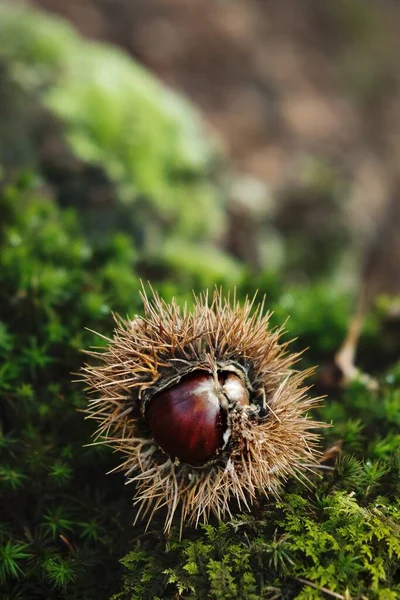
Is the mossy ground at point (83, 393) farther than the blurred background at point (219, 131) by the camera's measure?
No

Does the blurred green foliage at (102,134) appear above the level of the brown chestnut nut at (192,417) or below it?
above

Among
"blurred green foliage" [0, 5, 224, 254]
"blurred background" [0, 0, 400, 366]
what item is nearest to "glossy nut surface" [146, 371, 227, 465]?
"blurred background" [0, 0, 400, 366]

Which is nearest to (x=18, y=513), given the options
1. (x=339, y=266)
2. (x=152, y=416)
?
(x=152, y=416)

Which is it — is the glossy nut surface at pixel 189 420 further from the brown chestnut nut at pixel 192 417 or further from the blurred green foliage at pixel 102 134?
the blurred green foliage at pixel 102 134

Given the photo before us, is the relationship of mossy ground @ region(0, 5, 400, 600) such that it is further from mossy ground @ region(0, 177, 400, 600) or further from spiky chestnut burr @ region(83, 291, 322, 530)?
spiky chestnut burr @ region(83, 291, 322, 530)

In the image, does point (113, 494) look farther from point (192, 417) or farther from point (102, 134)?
point (102, 134)

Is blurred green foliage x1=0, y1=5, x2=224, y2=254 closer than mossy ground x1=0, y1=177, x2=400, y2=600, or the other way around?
mossy ground x1=0, y1=177, x2=400, y2=600

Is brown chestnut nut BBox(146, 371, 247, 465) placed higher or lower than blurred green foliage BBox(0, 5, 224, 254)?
lower

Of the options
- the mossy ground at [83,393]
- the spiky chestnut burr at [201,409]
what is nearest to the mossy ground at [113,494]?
the mossy ground at [83,393]
